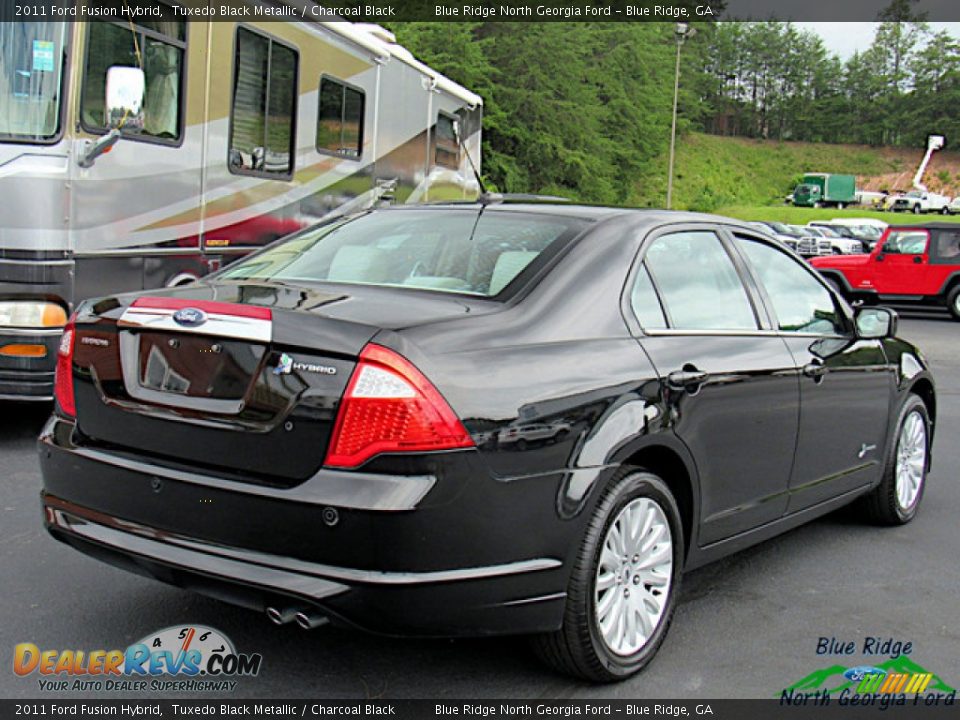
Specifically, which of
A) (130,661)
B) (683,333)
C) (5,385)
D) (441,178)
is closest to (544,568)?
(683,333)

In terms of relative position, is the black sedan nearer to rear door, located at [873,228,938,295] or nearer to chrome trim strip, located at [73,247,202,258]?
chrome trim strip, located at [73,247,202,258]

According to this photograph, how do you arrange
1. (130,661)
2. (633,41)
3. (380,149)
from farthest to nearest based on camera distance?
(633,41)
(380,149)
(130,661)

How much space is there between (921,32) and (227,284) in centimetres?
14253

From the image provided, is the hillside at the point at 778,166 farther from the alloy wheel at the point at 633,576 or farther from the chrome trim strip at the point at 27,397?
the alloy wheel at the point at 633,576

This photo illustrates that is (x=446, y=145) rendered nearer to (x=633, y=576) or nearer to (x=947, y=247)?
(x=633, y=576)

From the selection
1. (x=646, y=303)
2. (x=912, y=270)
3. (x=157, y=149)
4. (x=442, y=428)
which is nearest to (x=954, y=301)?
(x=912, y=270)

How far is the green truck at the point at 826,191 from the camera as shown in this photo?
289 feet

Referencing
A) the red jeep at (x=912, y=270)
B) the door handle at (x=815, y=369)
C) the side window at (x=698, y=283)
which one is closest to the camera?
the side window at (x=698, y=283)

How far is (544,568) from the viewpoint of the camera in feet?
10.4

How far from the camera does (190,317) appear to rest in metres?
3.20

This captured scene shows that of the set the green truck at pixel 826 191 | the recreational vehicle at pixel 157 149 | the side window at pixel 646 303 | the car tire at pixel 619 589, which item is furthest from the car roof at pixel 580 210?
the green truck at pixel 826 191

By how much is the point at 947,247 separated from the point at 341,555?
20.9m

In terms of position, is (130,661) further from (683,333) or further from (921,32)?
(921,32)

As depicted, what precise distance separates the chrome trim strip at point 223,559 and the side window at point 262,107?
17.6 feet
